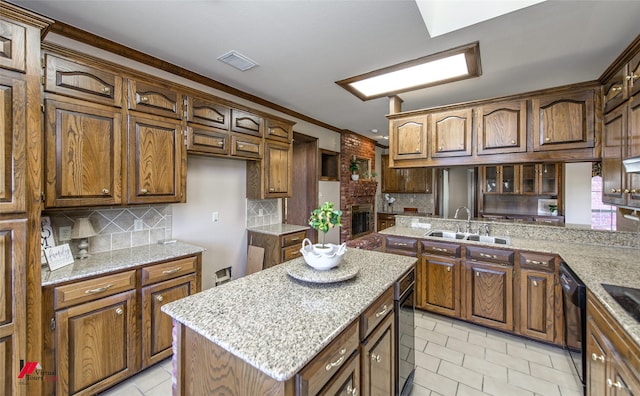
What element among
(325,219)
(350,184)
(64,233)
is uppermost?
(350,184)

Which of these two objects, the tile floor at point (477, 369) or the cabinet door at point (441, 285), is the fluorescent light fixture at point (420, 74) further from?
the tile floor at point (477, 369)

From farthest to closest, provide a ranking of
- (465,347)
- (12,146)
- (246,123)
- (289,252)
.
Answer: (289,252) → (246,123) → (465,347) → (12,146)

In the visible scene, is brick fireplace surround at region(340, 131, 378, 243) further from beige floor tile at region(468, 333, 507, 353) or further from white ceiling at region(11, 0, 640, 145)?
beige floor tile at region(468, 333, 507, 353)

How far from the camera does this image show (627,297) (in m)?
1.37

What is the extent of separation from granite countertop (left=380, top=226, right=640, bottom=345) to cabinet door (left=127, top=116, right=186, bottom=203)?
116 inches

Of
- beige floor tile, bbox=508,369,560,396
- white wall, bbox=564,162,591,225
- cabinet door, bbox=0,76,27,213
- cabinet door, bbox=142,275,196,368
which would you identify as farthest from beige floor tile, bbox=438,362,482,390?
white wall, bbox=564,162,591,225

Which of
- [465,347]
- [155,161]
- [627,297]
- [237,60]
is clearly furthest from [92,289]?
[627,297]

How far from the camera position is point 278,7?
5.66 feet

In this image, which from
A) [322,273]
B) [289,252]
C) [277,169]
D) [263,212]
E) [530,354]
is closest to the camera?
[322,273]

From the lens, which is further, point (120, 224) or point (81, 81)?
point (120, 224)

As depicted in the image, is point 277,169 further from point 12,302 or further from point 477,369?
point 477,369

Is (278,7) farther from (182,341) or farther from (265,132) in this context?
(182,341)

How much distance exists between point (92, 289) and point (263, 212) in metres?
2.17

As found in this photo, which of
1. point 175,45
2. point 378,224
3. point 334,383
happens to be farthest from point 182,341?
point 378,224
